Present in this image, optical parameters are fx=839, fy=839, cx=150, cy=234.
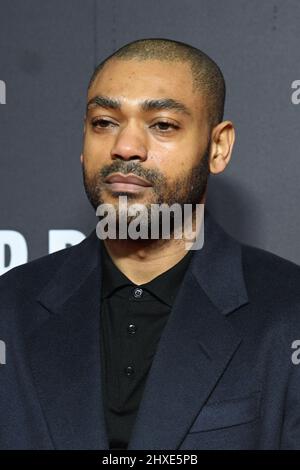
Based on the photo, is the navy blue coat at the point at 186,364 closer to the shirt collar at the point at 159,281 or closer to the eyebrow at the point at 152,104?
the shirt collar at the point at 159,281

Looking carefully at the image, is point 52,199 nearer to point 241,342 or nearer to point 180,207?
point 180,207

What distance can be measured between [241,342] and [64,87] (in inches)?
29.5

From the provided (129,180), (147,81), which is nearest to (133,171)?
(129,180)

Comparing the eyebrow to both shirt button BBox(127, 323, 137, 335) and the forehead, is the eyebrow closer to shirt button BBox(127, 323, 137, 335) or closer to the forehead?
the forehead

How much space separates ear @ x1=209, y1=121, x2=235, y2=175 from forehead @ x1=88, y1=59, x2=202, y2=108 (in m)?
0.08

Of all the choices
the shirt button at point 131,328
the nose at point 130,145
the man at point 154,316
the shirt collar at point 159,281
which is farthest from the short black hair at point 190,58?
the shirt button at point 131,328

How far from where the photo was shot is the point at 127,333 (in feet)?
4.13

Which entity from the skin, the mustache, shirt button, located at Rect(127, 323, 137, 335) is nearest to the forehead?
the skin

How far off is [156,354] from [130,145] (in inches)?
12.0

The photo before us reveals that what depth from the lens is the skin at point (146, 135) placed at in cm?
123

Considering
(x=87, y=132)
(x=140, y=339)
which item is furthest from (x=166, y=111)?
(x=140, y=339)

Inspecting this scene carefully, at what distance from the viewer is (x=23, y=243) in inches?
68.5

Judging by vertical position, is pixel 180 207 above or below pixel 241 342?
above
